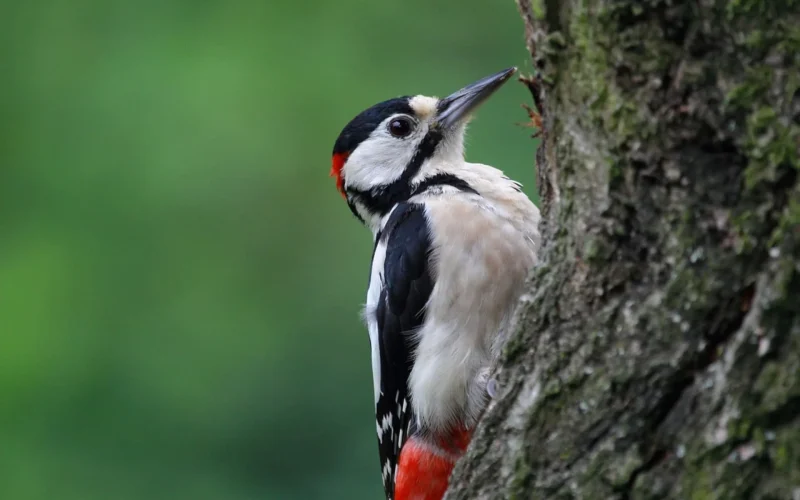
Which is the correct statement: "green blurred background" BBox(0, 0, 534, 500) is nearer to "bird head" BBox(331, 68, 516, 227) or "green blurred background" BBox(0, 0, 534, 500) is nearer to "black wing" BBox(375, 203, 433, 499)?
"bird head" BBox(331, 68, 516, 227)

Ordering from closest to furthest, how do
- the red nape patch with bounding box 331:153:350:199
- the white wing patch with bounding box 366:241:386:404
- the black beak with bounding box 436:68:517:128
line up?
1. the white wing patch with bounding box 366:241:386:404
2. the black beak with bounding box 436:68:517:128
3. the red nape patch with bounding box 331:153:350:199

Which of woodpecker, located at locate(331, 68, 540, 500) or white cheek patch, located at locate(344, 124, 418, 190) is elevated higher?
white cheek patch, located at locate(344, 124, 418, 190)

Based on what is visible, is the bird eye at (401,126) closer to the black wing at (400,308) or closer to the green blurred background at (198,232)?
the black wing at (400,308)

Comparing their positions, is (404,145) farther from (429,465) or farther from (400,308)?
(429,465)

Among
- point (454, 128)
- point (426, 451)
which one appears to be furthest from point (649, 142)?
point (454, 128)

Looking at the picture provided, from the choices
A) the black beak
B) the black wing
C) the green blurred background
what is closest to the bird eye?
the black beak

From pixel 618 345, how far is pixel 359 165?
6.48ft

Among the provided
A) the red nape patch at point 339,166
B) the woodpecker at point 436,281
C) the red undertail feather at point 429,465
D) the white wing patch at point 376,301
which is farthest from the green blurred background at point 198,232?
the red undertail feather at point 429,465

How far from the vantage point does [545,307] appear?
71.7 inches

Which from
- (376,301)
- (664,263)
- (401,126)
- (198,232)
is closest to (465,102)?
(401,126)

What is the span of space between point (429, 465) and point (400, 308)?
1.55 ft

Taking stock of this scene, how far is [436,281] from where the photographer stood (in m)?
2.86

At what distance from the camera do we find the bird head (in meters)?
3.32

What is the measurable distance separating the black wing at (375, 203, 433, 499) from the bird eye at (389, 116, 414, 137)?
0.37 metres
